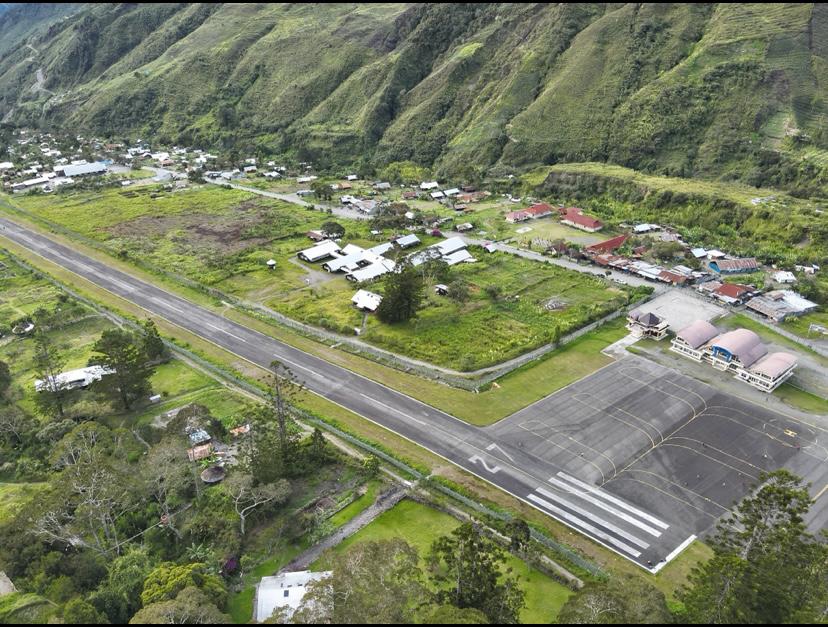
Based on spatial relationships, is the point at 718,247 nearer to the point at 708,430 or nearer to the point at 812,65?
the point at 708,430

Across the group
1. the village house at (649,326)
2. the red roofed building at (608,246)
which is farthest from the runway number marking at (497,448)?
the red roofed building at (608,246)

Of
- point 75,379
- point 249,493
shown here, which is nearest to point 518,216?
point 75,379

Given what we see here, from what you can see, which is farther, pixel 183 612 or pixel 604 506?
pixel 604 506

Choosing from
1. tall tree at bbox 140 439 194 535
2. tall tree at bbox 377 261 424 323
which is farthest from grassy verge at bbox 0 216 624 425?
tall tree at bbox 140 439 194 535

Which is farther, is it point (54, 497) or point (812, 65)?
point (812, 65)

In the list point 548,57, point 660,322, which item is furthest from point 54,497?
point 548,57

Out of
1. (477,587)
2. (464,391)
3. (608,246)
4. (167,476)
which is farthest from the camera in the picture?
(608,246)

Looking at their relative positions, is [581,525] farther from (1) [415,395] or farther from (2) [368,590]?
(1) [415,395]

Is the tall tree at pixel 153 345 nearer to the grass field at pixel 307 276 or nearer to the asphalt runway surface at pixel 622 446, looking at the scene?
the asphalt runway surface at pixel 622 446
